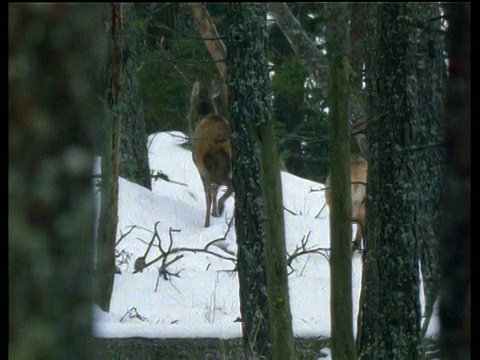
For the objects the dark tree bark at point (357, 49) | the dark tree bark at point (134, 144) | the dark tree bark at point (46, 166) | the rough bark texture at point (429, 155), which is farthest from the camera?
the dark tree bark at point (134, 144)

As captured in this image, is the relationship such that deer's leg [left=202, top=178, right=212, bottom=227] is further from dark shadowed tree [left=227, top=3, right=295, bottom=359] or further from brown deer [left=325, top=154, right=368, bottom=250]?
dark shadowed tree [left=227, top=3, right=295, bottom=359]

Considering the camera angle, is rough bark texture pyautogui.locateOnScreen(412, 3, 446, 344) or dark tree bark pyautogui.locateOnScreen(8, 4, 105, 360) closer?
dark tree bark pyautogui.locateOnScreen(8, 4, 105, 360)

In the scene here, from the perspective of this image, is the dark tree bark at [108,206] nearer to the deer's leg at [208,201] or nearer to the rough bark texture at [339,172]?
the deer's leg at [208,201]

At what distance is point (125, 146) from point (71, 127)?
13.0 m

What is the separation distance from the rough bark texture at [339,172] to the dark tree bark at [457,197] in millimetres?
1383

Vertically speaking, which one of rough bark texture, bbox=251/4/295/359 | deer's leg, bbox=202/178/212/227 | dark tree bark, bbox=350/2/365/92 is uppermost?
dark tree bark, bbox=350/2/365/92

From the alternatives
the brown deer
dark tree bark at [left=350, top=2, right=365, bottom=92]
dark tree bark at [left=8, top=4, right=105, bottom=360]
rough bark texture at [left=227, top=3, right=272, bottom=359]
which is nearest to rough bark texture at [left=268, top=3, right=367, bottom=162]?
dark tree bark at [left=350, top=2, right=365, bottom=92]

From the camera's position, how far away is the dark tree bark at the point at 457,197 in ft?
9.50

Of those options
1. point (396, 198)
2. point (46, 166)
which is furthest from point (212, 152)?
point (46, 166)

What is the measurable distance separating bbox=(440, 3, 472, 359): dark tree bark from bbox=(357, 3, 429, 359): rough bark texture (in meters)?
2.61

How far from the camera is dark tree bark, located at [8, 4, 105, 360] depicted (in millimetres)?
2428

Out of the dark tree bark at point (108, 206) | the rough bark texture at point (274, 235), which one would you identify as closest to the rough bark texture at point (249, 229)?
the rough bark texture at point (274, 235)

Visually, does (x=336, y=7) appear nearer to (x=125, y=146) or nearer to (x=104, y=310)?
(x=104, y=310)

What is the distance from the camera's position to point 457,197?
2.94 meters
